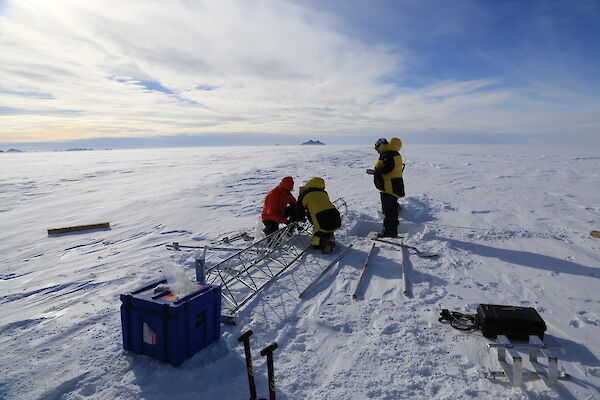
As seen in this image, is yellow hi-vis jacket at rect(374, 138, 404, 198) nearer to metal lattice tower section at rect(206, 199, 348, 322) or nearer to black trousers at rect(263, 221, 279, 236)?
metal lattice tower section at rect(206, 199, 348, 322)

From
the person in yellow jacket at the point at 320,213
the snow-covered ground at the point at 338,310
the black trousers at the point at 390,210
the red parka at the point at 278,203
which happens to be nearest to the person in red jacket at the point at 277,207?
the red parka at the point at 278,203

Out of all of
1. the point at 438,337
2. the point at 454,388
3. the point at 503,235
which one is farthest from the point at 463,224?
the point at 454,388

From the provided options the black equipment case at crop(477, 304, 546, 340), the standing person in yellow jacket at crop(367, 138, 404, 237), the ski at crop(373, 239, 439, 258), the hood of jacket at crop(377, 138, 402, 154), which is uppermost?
the hood of jacket at crop(377, 138, 402, 154)

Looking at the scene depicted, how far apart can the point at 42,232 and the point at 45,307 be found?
18.7ft

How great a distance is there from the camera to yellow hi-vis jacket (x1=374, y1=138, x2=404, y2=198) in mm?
6879

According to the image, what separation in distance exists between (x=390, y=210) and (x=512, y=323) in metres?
3.91

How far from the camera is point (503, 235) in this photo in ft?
22.7

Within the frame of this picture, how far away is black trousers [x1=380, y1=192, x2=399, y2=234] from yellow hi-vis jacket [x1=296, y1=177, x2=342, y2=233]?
1503 millimetres

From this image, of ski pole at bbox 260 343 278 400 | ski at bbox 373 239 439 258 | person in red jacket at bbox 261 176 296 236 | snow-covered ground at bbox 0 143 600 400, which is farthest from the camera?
person in red jacket at bbox 261 176 296 236

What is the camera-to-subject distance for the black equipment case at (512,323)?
10.9ft

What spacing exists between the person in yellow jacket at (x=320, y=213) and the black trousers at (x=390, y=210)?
4.82 ft

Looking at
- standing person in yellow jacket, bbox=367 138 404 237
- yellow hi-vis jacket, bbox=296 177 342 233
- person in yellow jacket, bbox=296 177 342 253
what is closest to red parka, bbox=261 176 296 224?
person in yellow jacket, bbox=296 177 342 253

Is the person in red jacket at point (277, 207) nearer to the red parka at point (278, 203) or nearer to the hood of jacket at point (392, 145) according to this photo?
the red parka at point (278, 203)

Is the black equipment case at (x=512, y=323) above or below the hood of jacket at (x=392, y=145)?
below
